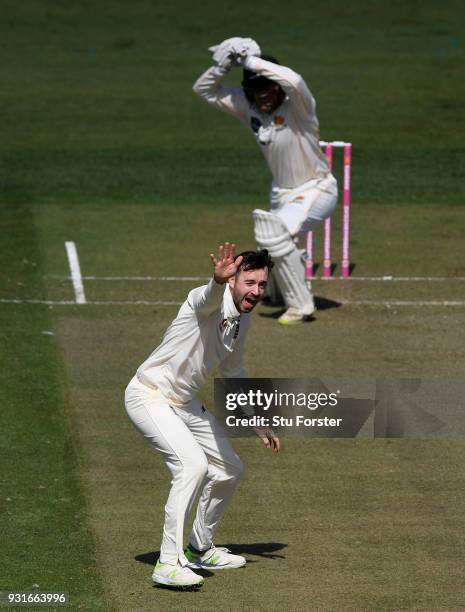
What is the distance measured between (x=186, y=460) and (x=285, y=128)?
7.44 metres

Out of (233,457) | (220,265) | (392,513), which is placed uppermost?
(220,265)

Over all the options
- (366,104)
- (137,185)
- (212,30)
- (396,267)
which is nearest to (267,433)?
(396,267)

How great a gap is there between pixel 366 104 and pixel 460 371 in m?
15.7

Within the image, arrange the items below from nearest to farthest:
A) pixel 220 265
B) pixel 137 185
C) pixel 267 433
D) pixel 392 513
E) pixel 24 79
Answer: pixel 220 265 < pixel 267 433 < pixel 392 513 < pixel 137 185 < pixel 24 79

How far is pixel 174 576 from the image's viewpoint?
31.9ft

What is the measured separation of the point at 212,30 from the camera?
3569cm

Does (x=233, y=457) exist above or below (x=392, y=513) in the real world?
above

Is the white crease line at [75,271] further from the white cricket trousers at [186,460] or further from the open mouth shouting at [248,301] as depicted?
the open mouth shouting at [248,301]

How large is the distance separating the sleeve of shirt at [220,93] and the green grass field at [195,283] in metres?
2.33

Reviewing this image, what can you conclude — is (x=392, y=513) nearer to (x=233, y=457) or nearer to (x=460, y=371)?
(x=233, y=457)

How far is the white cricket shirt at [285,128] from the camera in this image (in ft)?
54.0

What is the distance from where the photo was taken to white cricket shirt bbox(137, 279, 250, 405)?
980cm

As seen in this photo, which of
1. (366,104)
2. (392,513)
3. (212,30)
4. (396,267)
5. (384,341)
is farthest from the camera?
(212,30)

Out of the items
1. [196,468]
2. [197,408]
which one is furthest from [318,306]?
[196,468]
